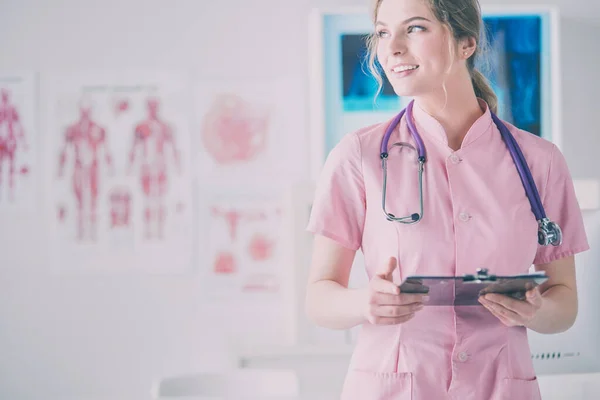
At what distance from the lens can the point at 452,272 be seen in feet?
3.90

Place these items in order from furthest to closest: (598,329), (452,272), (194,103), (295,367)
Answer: (194,103)
(295,367)
(598,329)
(452,272)

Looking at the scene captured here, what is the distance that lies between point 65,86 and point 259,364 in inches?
50.9

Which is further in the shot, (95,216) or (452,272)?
(95,216)

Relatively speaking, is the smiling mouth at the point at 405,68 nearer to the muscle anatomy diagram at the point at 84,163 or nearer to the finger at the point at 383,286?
the finger at the point at 383,286

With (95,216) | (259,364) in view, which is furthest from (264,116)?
(259,364)

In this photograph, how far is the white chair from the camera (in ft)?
7.14

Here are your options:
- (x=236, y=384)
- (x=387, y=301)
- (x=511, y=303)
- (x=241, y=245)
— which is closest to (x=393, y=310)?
(x=387, y=301)

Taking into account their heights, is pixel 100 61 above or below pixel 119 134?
above

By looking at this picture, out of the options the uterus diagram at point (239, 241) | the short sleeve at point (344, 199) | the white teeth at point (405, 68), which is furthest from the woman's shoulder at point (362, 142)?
the uterus diagram at point (239, 241)

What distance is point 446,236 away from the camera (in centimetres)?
120

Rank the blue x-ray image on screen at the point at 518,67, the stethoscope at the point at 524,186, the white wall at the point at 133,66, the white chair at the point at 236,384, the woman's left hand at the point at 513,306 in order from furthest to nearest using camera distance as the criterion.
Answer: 1. the white wall at the point at 133,66
2. the blue x-ray image on screen at the point at 518,67
3. the white chair at the point at 236,384
4. the stethoscope at the point at 524,186
5. the woman's left hand at the point at 513,306

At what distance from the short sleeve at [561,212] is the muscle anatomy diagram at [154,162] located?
5.98 feet

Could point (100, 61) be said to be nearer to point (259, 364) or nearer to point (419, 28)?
point (259, 364)

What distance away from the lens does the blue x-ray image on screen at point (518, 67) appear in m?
2.65
